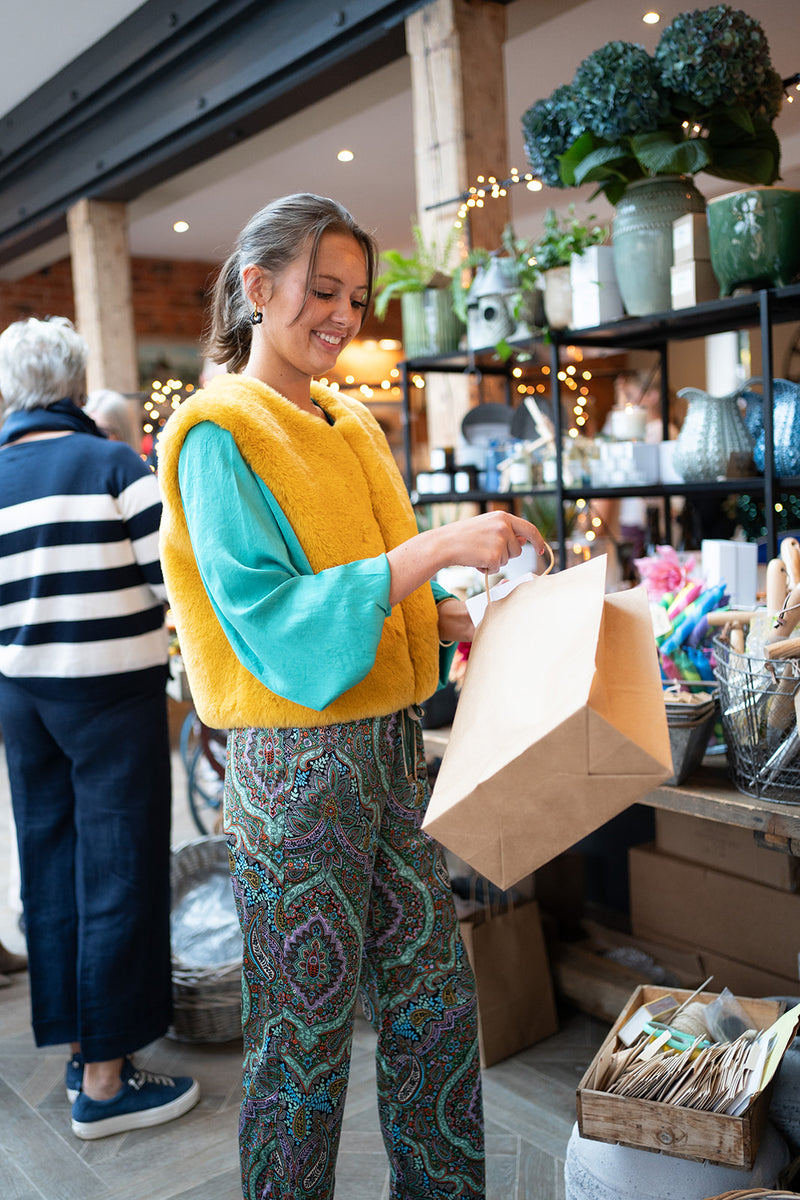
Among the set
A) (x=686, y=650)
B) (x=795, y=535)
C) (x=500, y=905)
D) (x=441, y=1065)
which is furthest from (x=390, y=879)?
(x=795, y=535)

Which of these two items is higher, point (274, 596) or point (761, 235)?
point (761, 235)

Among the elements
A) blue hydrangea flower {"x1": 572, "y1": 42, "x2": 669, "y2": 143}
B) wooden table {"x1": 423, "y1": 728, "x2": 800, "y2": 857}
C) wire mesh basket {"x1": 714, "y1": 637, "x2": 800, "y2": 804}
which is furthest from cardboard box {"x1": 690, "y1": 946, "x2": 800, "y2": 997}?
blue hydrangea flower {"x1": 572, "y1": 42, "x2": 669, "y2": 143}

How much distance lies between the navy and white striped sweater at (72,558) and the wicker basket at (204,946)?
29.6 inches

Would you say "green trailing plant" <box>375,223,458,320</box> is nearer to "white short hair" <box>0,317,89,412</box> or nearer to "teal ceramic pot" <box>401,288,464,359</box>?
"teal ceramic pot" <box>401,288,464,359</box>

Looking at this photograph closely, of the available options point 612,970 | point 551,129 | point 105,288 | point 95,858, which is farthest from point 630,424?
point 105,288

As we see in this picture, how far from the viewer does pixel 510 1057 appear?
2.19 meters

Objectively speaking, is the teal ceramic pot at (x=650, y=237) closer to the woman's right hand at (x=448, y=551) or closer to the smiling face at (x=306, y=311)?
the smiling face at (x=306, y=311)

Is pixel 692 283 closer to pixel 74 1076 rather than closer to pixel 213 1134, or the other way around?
pixel 213 1134

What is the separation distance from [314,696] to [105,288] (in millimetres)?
5620

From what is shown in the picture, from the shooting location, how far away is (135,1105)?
6.73 ft

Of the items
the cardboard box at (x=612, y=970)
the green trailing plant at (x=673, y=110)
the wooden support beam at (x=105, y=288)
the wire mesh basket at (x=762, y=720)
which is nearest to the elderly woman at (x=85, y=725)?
the cardboard box at (x=612, y=970)

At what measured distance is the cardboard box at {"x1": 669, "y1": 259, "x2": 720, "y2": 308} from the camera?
7.50 feet

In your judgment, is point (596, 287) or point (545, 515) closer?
point (596, 287)

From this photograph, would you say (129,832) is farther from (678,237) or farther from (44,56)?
(44,56)
